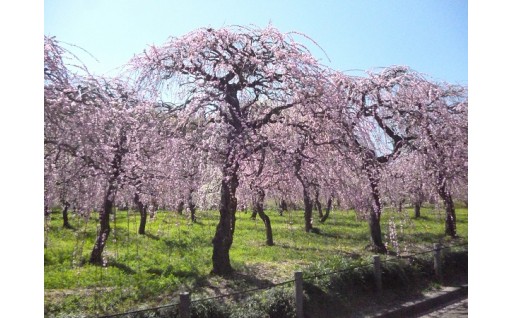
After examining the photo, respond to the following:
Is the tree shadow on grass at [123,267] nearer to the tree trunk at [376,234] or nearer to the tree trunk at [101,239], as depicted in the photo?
the tree trunk at [101,239]

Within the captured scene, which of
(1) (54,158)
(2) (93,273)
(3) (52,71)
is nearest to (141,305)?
(2) (93,273)

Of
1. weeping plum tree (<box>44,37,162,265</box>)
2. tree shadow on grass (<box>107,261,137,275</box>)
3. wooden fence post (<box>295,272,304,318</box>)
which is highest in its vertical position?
weeping plum tree (<box>44,37,162,265</box>)

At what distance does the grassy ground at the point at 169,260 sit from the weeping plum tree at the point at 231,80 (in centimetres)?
116

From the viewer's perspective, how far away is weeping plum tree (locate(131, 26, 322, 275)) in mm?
4355

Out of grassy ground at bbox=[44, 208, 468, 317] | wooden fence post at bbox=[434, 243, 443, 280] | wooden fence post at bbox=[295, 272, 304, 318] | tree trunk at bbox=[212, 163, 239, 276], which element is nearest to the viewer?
wooden fence post at bbox=[295, 272, 304, 318]

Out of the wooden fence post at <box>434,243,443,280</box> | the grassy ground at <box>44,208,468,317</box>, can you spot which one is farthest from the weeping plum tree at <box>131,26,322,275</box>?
the wooden fence post at <box>434,243,443,280</box>

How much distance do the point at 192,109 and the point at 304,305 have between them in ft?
7.20

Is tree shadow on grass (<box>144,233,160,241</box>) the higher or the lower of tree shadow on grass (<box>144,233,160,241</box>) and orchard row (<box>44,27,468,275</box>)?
the lower

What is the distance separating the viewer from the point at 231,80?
188 inches

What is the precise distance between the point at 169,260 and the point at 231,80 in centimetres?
256

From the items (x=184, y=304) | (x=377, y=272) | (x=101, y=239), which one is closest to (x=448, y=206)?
(x=377, y=272)

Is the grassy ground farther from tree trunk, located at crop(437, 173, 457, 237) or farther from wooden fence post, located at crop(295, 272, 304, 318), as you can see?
wooden fence post, located at crop(295, 272, 304, 318)

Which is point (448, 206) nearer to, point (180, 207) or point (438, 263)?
point (438, 263)

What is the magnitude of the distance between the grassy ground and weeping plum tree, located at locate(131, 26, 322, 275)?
3.81 ft
